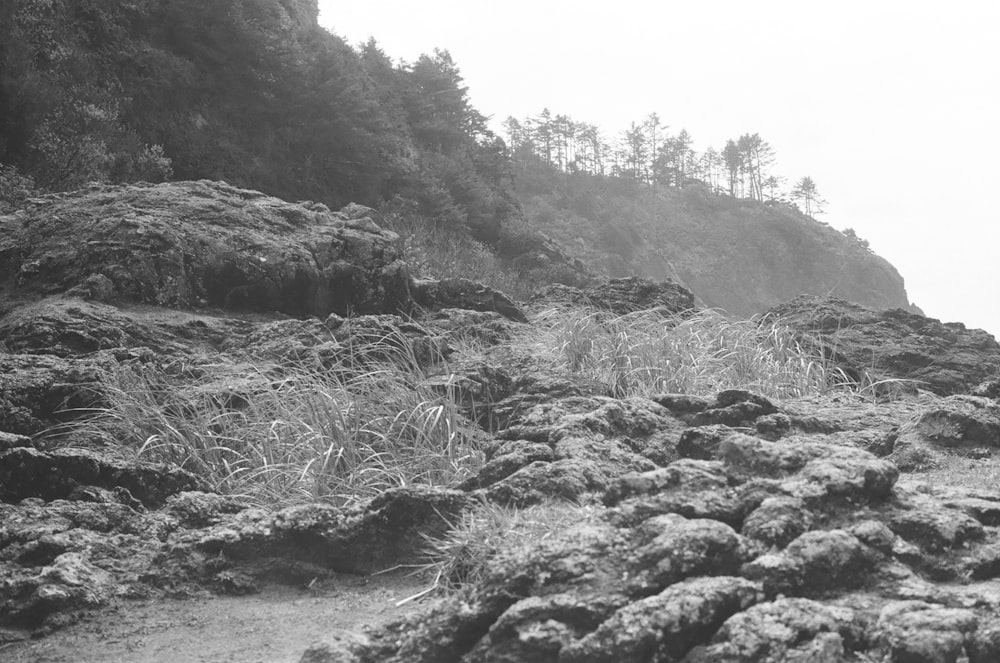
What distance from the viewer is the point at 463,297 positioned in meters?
8.31

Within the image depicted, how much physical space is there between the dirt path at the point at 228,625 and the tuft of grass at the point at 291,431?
1.02m

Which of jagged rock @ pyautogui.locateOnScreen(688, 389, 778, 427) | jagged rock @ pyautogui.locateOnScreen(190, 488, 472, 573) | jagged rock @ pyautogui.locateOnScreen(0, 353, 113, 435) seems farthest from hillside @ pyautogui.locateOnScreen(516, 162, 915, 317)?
jagged rock @ pyautogui.locateOnScreen(190, 488, 472, 573)

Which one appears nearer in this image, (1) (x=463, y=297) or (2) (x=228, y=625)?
(2) (x=228, y=625)

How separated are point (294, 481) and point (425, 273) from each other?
8560mm

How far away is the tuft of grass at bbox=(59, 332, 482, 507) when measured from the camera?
4379 millimetres

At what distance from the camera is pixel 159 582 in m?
3.16

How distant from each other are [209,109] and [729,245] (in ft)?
146

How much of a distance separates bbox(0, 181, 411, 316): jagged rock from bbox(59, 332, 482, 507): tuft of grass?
63.7 inches

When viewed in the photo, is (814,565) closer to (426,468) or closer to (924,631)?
(924,631)

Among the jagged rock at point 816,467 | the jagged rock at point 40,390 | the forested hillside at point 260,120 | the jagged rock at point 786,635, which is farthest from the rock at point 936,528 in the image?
the forested hillside at point 260,120

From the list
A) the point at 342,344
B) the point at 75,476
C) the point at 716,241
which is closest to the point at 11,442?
the point at 75,476

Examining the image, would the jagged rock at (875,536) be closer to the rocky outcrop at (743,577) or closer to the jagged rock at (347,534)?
the rocky outcrop at (743,577)

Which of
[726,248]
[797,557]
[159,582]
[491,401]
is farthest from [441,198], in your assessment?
[726,248]

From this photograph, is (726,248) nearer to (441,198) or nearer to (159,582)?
(441,198)
